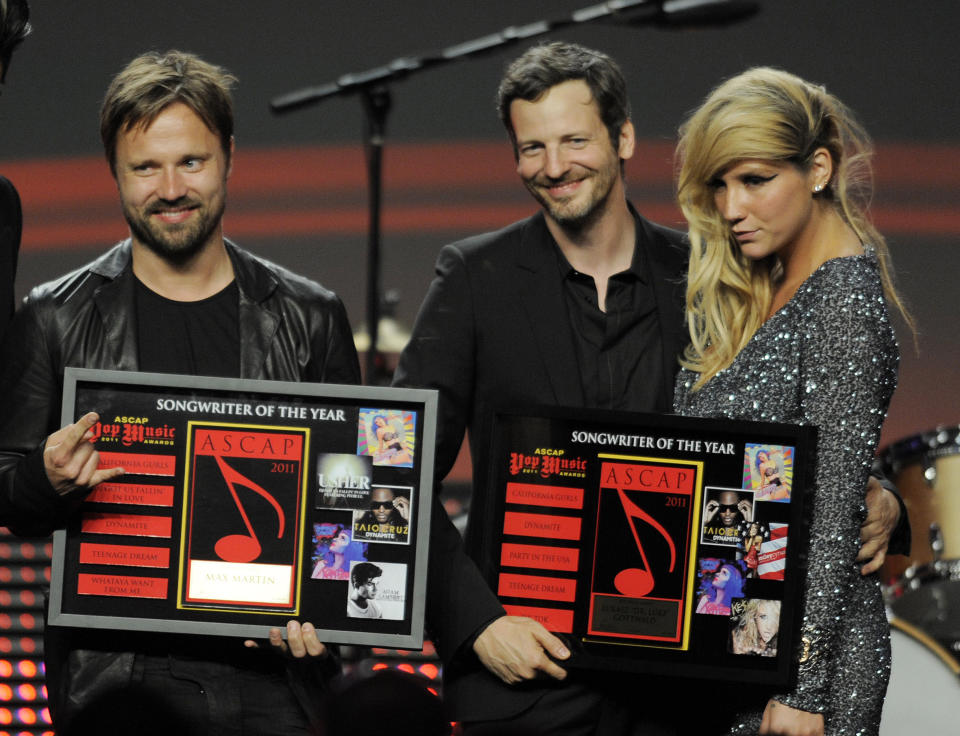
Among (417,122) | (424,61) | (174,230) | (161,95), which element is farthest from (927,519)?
(161,95)

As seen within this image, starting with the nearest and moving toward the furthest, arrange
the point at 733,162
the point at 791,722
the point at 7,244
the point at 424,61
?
the point at 791,722 < the point at 733,162 < the point at 7,244 < the point at 424,61

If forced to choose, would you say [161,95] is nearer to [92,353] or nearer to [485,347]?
[92,353]

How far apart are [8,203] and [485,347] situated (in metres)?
1.23

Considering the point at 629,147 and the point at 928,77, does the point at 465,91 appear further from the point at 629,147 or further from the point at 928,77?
the point at 629,147

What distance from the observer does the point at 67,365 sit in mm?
2617

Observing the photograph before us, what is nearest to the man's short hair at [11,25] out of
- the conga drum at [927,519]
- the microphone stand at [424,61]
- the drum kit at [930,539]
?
the microphone stand at [424,61]

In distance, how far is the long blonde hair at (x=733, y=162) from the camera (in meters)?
2.44

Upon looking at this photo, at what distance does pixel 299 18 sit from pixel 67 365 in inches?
135

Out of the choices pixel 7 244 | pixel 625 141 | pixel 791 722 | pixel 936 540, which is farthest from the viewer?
pixel 936 540

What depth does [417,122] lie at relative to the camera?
5777 millimetres

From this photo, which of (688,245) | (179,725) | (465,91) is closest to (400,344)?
(465,91)

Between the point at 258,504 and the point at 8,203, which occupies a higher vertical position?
the point at 8,203

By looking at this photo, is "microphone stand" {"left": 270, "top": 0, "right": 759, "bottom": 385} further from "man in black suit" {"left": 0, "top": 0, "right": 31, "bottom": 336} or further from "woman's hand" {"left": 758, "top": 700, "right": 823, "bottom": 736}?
"woman's hand" {"left": 758, "top": 700, "right": 823, "bottom": 736}

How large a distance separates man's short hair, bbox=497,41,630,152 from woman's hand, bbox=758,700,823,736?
1.18m
